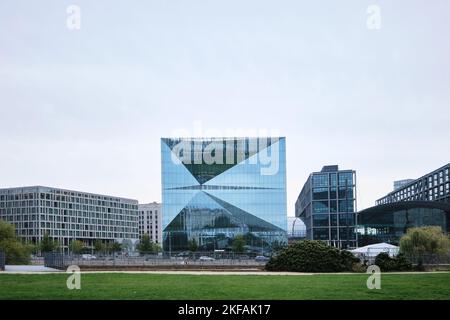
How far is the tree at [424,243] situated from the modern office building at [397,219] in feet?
159

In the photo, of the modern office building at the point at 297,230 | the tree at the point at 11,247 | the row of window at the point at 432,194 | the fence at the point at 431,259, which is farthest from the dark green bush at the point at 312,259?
the modern office building at the point at 297,230

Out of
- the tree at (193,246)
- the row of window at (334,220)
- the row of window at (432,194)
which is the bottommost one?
the tree at (193,246)

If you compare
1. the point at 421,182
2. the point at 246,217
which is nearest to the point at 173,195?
the point at 246,217

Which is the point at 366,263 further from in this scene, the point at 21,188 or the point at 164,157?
the point at 21,188

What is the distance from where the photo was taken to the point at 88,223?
7451 inches

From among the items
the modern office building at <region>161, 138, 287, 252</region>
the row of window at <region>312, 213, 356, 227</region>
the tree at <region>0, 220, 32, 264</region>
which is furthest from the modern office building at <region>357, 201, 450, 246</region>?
the tree at <region>0, 220, 32, 264</region>

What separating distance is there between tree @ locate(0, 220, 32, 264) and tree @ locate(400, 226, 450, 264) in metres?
35.7

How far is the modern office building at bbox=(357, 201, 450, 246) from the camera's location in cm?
10431

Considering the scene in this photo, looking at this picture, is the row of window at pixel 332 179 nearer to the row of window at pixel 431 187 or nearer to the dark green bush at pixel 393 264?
the row of window at pixel 431 187

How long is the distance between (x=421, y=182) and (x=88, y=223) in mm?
106059

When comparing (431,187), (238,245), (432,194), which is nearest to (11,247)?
(238,245)

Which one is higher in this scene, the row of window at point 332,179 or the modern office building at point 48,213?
the row of window at point 332,179

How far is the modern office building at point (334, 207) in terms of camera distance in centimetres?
11919

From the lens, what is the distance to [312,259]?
40906mm
